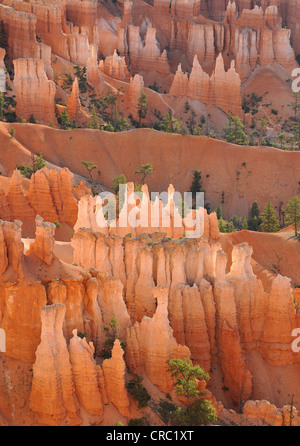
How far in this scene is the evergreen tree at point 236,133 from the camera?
355ft

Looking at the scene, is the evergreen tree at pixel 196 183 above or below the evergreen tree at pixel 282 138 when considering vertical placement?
below

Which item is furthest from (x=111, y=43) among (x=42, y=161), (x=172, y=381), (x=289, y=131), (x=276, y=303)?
(x=172, y=381)

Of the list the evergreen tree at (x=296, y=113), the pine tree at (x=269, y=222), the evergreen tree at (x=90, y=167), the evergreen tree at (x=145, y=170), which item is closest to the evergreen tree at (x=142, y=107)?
the evergreen tree at (x=145, y=170)

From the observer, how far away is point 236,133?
109 metres

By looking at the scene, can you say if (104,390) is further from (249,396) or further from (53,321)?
(249,396)

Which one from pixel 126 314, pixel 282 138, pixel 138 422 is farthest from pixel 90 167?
pixel 138 422

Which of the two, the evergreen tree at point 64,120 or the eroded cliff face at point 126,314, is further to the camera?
the evergreen tree at point 64,120

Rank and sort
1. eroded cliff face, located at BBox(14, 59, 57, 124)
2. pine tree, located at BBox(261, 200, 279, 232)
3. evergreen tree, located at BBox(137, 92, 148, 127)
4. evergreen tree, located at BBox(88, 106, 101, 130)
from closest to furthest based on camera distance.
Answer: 1. pine tree, located at BBox(261, 200, 279, 232)
2. eroded cliff face, located at BBox(14, 59, 57, 124)
3. evergreen tree, located at BBox(88, 106, 101, 130)
4. evergreen tree, located at BBox(137, 92, 148, 127)

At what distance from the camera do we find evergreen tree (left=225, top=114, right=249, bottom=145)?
Answer: 10819 centimetres

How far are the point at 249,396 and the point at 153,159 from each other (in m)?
49.8

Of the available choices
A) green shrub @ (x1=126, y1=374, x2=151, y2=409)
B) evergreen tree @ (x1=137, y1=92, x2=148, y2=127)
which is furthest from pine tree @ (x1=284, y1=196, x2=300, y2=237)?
green shrub @ (x1=126, y1=374, x2=151, y2=409)

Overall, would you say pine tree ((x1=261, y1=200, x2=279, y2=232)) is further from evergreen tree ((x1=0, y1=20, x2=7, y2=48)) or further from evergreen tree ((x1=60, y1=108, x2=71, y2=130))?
evergreen tree ((x1=0, y1=20, x2=7, y2=48))

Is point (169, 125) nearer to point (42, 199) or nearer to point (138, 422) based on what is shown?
point (42, 199)

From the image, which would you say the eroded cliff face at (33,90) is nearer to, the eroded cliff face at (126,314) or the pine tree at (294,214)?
the pine tree at (294,214)
